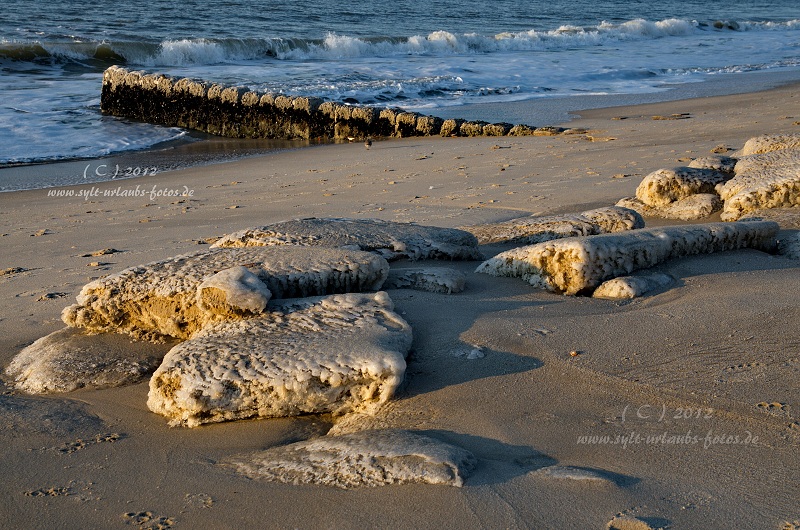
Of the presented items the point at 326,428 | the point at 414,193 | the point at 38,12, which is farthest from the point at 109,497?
the point at 38,12

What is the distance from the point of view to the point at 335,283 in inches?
133

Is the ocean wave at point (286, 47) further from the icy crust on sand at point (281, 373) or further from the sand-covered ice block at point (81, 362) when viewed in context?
the icy crust on sand at point (281, 373)

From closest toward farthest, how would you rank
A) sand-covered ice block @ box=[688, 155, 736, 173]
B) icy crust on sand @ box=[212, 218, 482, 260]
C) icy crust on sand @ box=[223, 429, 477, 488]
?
icy crust on sand @ box=[223, 429, 477, 488] → icy crust on sand @ box=[212, 218, 482, 260] → sand-covered ice block @ box=[688, 155, 736, 173]

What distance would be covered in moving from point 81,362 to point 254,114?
28.9 ft

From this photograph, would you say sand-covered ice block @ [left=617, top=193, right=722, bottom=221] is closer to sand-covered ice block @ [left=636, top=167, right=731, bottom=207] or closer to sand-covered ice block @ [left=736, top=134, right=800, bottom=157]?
sand-covered ice block @ [left=636, top=167, right=731, bottom=207]

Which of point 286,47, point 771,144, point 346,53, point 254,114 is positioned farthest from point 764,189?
point 286,47

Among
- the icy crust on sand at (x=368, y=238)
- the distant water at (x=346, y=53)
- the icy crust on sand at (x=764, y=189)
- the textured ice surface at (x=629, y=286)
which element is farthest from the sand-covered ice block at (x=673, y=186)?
the distant water at (x=346, y=53)

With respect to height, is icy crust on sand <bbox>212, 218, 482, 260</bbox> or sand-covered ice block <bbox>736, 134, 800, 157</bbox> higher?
sand-covered ice block <bbox>736, 134, 800, 157</bbox>

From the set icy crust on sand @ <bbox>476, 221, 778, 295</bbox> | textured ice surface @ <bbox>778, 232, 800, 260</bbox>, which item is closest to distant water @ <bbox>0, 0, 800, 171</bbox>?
icy crust on sand @ <bbox>476, 221, 778, 295</bbox>

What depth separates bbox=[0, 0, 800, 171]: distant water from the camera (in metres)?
12.7

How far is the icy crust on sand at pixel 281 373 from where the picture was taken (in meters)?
2.66

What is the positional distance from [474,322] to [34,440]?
1637 mm

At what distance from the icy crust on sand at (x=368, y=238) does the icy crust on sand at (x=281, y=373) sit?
113 cm

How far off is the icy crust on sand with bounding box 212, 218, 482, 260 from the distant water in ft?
21.4
